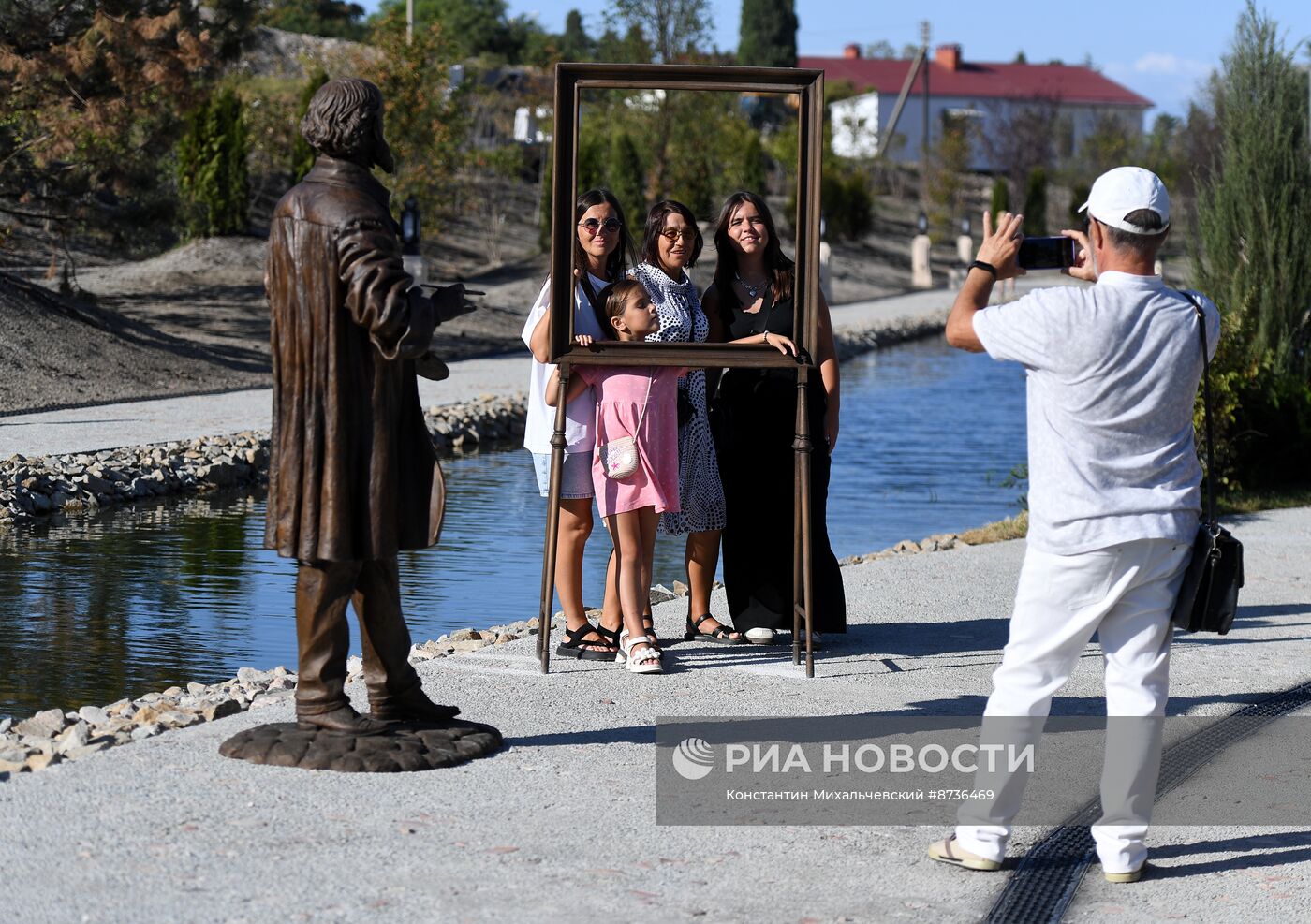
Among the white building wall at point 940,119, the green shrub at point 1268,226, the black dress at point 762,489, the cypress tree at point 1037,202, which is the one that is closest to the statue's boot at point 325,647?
the black dress at point 762,489

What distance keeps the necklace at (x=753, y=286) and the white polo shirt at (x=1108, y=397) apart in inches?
118

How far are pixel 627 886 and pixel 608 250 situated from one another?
11.4ft

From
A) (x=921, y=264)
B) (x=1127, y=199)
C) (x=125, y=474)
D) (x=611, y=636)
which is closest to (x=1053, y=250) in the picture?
(x=1127, y=199)

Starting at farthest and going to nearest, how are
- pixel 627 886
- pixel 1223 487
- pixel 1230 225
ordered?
pixel 1230 225, pixel 1223 487, pixel 627 886

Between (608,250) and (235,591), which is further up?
(608,250)

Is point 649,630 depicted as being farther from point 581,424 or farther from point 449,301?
point 449,301

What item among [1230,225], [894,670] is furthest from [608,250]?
[1230,225]

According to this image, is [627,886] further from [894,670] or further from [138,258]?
[138,258]

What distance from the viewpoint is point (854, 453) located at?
58.0 feet

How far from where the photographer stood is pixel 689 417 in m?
7.59

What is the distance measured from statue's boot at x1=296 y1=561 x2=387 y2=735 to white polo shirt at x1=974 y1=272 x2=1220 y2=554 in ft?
6.80

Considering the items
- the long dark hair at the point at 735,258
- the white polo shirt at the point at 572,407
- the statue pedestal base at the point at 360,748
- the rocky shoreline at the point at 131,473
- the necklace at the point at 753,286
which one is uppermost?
the long dark hair at the point at 735,258

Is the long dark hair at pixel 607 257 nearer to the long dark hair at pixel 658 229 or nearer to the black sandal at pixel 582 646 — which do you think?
the long dark hair at pixel 658 229

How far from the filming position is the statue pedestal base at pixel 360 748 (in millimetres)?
5410
